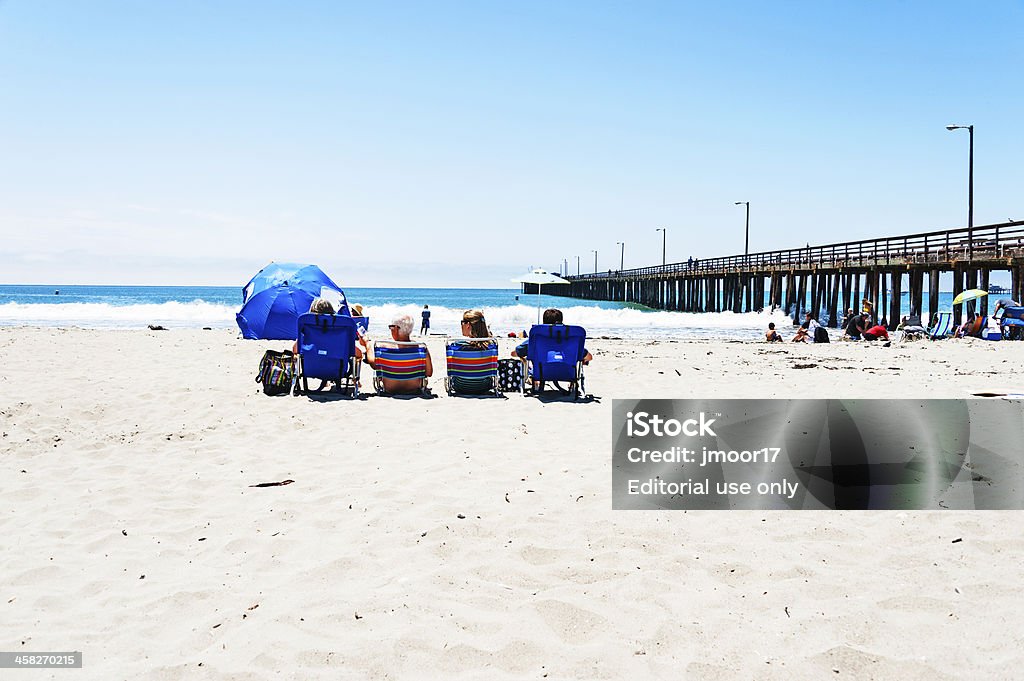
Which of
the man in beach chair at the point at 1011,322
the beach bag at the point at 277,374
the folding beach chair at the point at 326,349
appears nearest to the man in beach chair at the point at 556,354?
the folding beach chair at the point at 326,349

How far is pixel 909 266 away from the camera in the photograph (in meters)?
24.3

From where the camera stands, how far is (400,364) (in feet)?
26.3

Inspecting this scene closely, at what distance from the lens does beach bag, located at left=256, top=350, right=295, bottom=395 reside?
804 centimetres

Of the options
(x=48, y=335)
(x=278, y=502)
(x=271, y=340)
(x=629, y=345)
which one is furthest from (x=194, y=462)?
(x=48, y=335)

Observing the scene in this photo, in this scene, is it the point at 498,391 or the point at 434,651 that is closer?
the point at 434,651

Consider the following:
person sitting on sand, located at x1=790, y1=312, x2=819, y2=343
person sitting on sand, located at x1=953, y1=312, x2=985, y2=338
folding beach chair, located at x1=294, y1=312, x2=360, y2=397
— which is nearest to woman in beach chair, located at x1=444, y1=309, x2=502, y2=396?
folding beach chair, located at x1=294, y1=312, x2=360, y2=397

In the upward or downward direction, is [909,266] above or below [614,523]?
above

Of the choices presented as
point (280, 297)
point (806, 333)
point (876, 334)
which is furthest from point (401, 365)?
point (876, 334)

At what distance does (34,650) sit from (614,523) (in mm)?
2551

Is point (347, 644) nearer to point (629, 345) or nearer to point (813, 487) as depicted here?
point (813, 487)

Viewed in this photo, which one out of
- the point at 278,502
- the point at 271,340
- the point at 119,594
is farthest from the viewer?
the point at 271,340

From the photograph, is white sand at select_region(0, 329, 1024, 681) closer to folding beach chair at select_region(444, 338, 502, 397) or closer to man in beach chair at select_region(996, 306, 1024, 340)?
folding beach chair at select_region(444, 338, 502, 397)

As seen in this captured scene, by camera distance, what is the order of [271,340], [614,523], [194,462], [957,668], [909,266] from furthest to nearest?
[909,266] → [271,340] → [194,462] → [614,523] → [957,668]

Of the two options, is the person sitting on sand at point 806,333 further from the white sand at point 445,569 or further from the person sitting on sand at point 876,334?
the white sand at point 445,569
